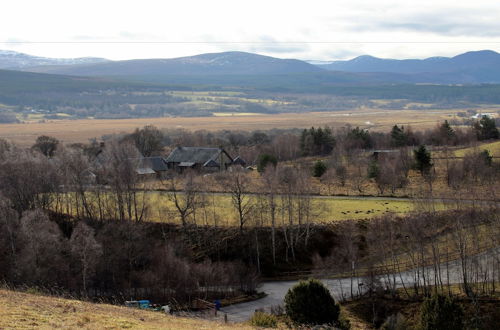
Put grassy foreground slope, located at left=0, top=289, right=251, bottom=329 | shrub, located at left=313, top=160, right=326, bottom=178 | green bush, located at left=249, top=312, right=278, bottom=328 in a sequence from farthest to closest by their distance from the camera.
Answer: shrub, located at left=313, top=160, right=326, bottom=178, green bush, located at left=249, top=312, right=278, bottom=328, grassy foreground slope, located at left=0, top=289, right=251, bottom=329

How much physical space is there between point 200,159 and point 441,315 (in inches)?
2104

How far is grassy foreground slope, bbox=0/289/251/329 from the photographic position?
61.2 feet

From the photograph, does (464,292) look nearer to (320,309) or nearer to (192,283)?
(320,309)

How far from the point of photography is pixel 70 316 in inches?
792

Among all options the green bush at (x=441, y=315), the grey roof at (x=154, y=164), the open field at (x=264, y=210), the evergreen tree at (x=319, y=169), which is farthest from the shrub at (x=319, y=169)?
the green bush at (x=441, y=315)

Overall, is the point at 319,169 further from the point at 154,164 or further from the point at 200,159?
the point at 154,164

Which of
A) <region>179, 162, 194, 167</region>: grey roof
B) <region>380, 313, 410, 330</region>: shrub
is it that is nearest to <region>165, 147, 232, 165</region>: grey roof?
<region>179, 162, 194, 167</region>: grey roof

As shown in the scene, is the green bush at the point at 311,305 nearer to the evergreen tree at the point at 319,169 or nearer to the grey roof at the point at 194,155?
the evergreen tree at the point at 319,169

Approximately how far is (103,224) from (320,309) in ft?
78.2

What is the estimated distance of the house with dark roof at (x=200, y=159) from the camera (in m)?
77.6

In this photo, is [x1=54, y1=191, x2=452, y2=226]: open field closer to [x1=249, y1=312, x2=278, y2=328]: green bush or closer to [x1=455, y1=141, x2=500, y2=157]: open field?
[x1=249, y1=312, x2=278, y2=328]: green bush

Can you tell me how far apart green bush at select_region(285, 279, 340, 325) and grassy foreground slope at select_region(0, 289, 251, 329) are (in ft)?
29.7

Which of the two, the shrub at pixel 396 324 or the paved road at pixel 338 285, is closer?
the shrub at pixel 396 324

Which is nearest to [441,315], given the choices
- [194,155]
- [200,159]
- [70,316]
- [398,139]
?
[70,316]
